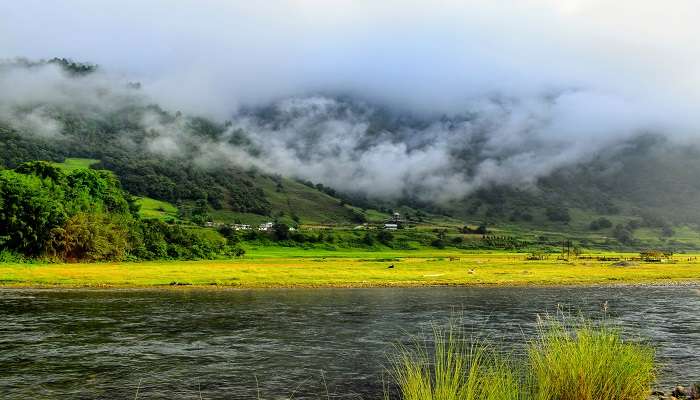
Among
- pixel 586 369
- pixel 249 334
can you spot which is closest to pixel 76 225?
pixel 249 334

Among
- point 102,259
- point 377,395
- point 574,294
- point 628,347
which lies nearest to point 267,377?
point 377,395

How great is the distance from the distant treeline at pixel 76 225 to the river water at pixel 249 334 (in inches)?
1562

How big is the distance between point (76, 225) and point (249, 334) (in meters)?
78.4

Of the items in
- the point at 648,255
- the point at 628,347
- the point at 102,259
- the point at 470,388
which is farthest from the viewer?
the point at 648,255

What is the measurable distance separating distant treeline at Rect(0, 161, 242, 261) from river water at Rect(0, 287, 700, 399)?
130 feet

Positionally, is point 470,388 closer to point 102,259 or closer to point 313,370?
point 313,370

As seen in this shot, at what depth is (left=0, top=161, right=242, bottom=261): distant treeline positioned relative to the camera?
317 feet

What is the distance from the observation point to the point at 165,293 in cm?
6353

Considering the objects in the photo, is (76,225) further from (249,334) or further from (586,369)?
(586,369)

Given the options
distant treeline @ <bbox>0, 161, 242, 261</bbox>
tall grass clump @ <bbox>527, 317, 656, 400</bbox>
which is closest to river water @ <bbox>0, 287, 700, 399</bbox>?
tall grass clump @ <bbox>527, 317, 656, 400</bbox>

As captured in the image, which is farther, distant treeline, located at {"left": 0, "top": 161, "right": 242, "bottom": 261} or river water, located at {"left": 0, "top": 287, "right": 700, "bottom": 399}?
distant treeline, located at {"left": 0, "top": 161, "right": 242, "bottom": 261}

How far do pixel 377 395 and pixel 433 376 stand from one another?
335 centimetres

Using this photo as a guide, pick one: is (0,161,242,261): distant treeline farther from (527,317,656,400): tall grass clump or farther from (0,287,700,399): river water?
(527,317,656,400): tall grass clump

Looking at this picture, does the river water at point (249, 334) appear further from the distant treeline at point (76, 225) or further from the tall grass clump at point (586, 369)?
the distant treeline at point (76, 225)
